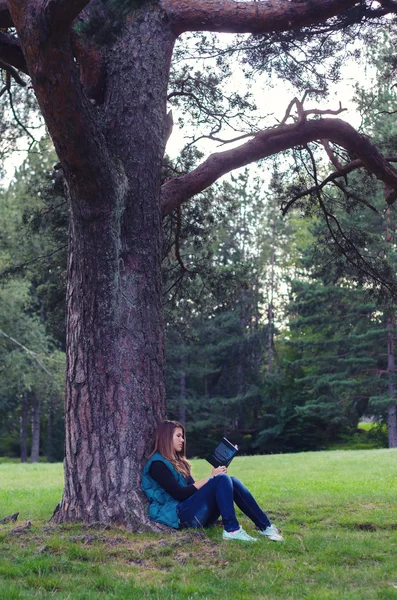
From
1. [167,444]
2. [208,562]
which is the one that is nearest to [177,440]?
[167,444]

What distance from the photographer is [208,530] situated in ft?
20.3

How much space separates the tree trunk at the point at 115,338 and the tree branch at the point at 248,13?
157 centimetres

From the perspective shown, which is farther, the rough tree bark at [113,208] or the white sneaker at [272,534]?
the white sneaker at [272,534]

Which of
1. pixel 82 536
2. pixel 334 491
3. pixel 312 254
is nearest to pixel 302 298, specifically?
pixel 312 254

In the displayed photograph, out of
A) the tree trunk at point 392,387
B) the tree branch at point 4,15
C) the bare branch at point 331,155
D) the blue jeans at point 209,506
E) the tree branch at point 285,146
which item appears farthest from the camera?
the tree trunk at point 392,387

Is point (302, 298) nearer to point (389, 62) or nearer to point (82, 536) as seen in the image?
point (389, 62)

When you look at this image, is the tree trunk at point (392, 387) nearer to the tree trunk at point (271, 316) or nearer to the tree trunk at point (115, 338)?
the tree trunk at point (271, 316)

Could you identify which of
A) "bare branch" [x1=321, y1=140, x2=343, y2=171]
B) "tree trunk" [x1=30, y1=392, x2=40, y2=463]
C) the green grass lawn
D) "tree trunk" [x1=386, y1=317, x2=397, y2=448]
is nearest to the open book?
the green grass lawn

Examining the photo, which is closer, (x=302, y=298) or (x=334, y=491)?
(x=334, y=491)

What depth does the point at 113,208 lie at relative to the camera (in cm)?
657

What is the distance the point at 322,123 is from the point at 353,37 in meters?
1.69

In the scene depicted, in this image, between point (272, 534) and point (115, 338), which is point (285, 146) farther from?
point (272, 534)

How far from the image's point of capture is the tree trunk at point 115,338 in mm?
6336

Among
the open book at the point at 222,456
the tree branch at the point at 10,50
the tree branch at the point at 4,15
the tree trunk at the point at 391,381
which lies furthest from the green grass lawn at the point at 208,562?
the tree trunk at the point at 391,381
